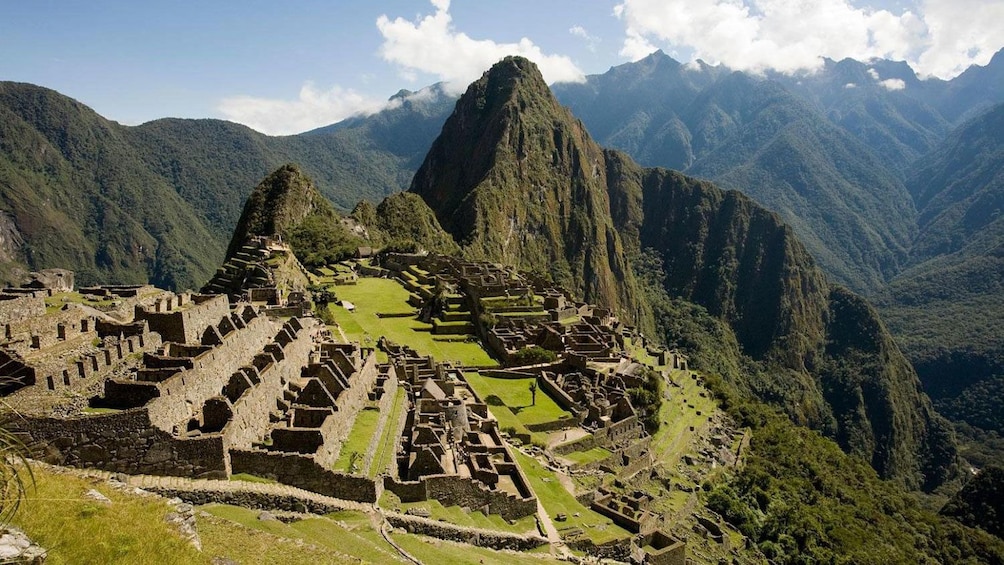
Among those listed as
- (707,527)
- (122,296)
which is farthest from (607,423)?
(122,296)

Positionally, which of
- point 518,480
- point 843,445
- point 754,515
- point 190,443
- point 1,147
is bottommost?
point 843,445

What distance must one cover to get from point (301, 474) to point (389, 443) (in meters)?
6.18

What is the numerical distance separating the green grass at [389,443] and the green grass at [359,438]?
1.81 feet

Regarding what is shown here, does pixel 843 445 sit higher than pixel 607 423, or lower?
lower

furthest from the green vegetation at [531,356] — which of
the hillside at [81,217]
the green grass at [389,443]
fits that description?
the hillside at [81,217]

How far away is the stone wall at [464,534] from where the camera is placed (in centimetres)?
2114

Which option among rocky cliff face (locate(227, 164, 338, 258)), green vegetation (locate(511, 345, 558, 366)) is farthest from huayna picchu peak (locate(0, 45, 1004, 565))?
rocky cliff face (locate(227, 164, 338, 258))

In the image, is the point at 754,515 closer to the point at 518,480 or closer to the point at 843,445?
the point at 518,480

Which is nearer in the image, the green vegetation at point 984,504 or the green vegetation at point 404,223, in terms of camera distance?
the green vegetation at point 984,504

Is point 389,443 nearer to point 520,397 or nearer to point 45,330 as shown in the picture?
point 45,330

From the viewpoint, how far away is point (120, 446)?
1698 centimetres

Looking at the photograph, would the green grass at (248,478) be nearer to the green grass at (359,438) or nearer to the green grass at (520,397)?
the green grass at (359,438)

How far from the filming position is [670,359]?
77812 millimetres

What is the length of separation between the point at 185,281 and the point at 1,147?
68731 mm
